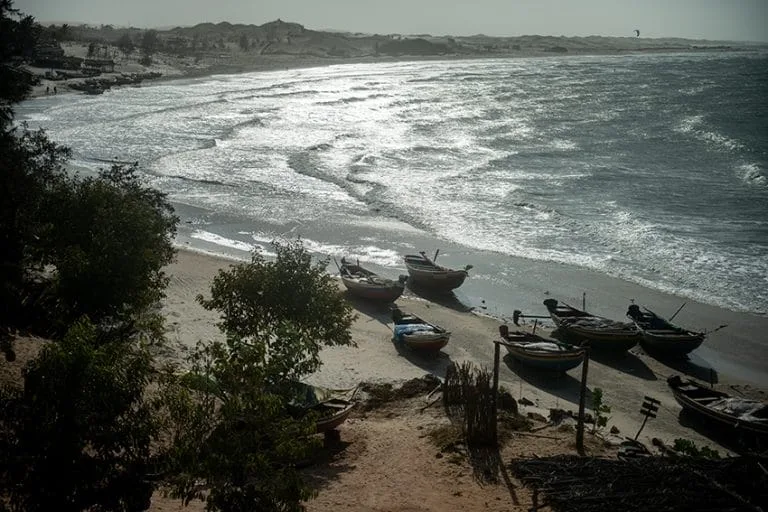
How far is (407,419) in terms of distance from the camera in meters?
16.0

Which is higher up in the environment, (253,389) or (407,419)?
(253,389)

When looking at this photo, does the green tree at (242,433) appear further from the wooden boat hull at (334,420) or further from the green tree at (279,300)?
the green tree at (279,300)

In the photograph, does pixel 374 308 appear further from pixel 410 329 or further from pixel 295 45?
pixel 295 45

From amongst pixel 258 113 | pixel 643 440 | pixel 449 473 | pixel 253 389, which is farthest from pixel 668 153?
pixel 253 389

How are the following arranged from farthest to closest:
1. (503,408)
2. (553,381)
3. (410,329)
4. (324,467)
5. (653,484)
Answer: (410,329) → (553,381) → (503,408) → (324,467) → (653,484)

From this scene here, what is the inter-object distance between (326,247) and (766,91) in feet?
252

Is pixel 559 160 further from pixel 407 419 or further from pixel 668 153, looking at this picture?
pixel 407 419

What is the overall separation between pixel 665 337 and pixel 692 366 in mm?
1276

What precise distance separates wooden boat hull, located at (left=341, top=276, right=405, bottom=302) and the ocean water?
395cm

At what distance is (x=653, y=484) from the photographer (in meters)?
11.2

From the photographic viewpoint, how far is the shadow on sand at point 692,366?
21083 mm

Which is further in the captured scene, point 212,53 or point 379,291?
point 212,53

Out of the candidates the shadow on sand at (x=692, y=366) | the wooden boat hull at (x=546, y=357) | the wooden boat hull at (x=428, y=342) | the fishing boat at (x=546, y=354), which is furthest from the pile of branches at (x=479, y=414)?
the shadow on sand at (x=692, y=366)

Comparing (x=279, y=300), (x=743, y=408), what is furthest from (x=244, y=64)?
(x=743, y=408)
